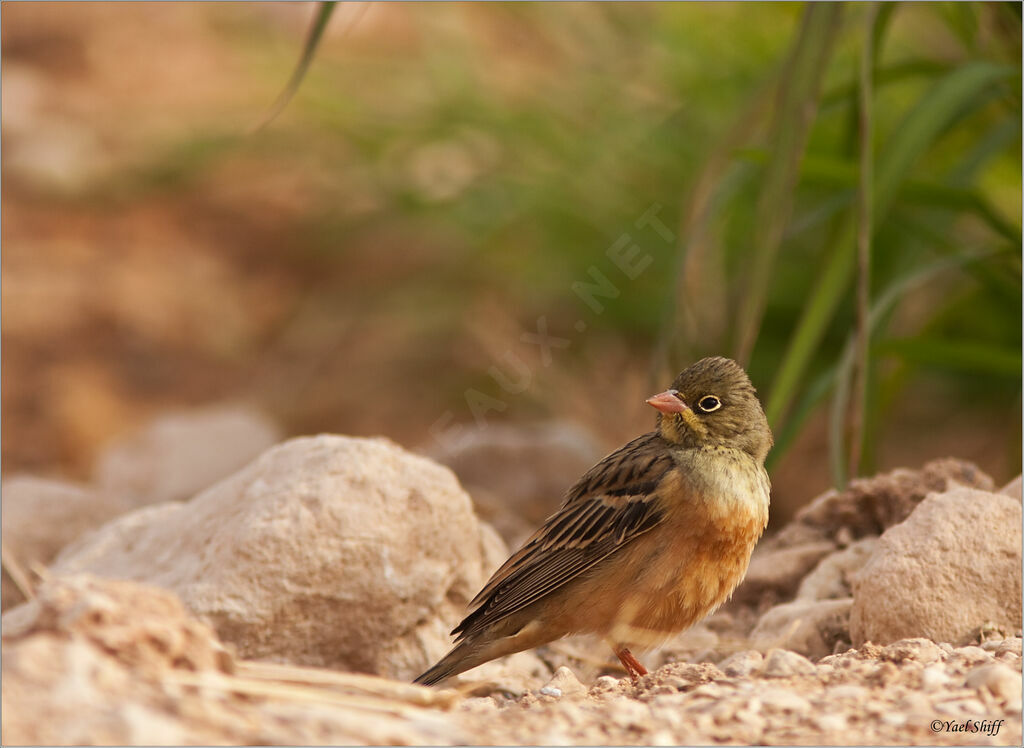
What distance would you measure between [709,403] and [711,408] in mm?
17

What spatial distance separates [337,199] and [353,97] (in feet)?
2.61

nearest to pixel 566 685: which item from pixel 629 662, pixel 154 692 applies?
pixel 629 662

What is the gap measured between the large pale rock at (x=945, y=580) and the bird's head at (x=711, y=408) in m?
0.55

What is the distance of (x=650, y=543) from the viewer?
142 inches

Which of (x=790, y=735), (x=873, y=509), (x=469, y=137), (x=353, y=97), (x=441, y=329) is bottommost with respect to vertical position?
(x=790, y=735)

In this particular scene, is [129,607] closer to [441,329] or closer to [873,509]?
[873,509]

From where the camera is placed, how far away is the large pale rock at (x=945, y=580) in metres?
3.35

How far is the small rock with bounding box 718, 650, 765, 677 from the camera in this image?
118 inches

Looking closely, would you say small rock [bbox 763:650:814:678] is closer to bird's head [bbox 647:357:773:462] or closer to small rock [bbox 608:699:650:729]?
small rock [bbox 608:699:650:729]

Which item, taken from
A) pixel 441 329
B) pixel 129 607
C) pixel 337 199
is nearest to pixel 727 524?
pixel 129 607

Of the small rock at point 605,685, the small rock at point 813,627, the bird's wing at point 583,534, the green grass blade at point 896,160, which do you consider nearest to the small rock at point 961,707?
the small rock at point 605,685

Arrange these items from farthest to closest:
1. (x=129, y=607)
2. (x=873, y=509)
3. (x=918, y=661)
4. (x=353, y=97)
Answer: (x=353, y=97) < (x=873, y=509) < (x=918, y=661) < (x=129, y=607)

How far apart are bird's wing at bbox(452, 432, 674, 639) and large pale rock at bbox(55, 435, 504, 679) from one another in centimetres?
24

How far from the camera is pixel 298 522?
365 cm
